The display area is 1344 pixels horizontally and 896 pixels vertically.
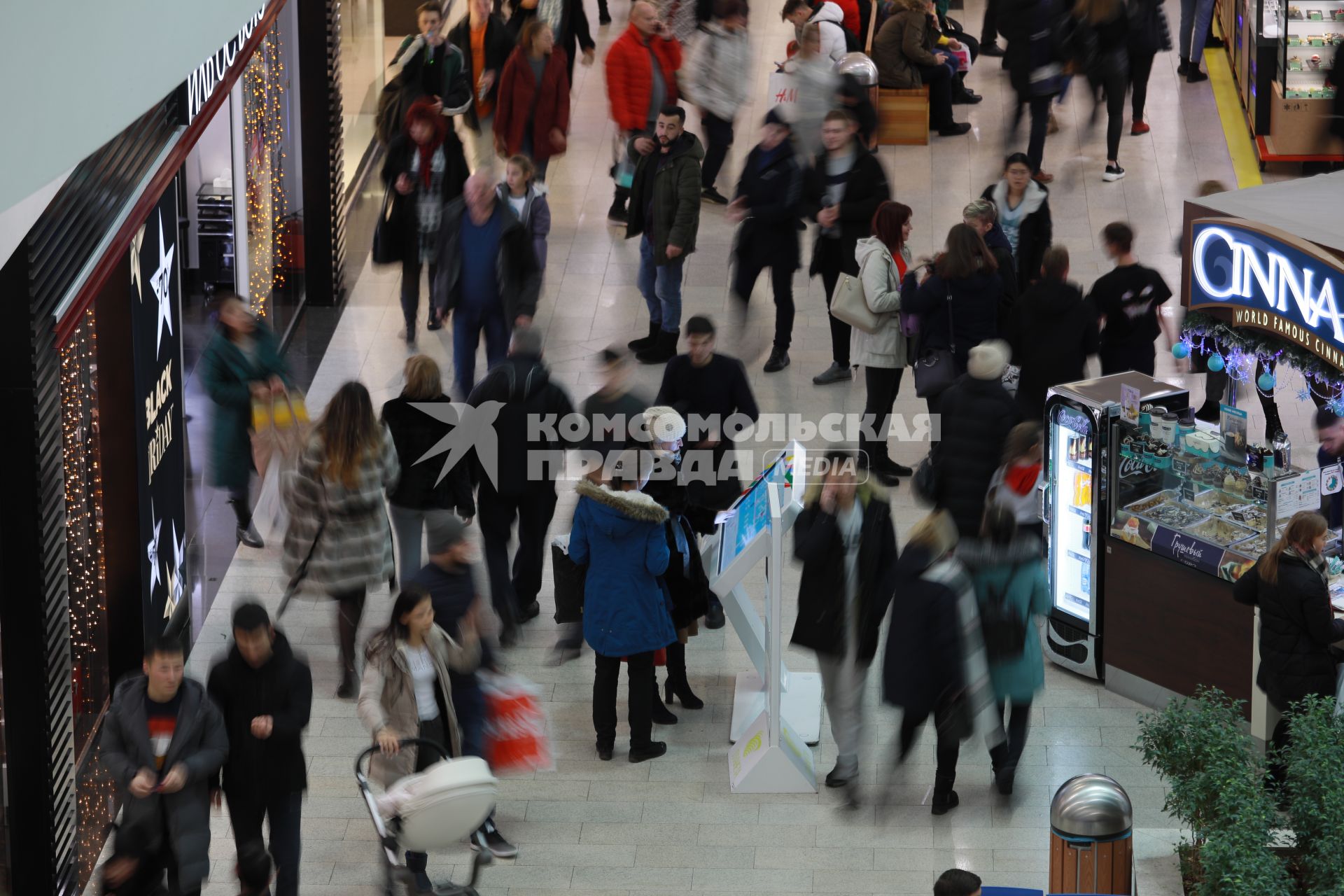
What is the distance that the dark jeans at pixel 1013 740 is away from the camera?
27.3ft

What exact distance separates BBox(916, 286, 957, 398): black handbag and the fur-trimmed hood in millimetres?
2904

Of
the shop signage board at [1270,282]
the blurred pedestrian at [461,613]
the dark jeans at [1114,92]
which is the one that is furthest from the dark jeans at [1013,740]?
the dark jeans at [1114,92]

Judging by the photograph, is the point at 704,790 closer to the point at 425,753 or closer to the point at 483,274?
the point at 425,753

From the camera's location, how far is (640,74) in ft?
47.3

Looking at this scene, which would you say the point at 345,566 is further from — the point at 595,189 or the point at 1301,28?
the point at 1301,28

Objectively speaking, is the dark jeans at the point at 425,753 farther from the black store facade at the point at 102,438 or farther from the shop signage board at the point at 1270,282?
the shop signage board at the point at 1270,282

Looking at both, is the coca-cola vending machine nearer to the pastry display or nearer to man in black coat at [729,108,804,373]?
the pastry display

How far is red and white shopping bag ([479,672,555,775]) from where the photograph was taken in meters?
7.69

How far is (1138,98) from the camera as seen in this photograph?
1650 centimetres

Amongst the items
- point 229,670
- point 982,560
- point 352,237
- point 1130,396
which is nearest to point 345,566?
point 229,670

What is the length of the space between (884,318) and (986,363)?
174 cm

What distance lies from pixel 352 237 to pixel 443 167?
2919 mm

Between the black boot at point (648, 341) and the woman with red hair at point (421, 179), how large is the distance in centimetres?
142

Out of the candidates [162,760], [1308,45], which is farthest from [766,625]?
[1308,45]
